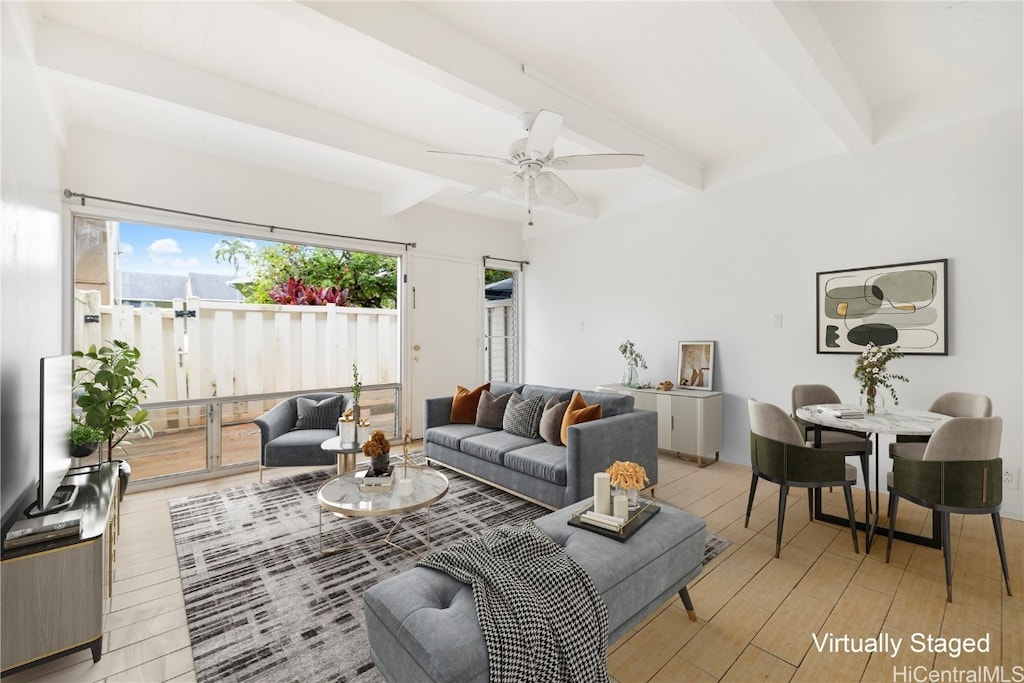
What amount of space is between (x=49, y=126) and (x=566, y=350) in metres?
5.20

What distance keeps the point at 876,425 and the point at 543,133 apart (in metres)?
2.48

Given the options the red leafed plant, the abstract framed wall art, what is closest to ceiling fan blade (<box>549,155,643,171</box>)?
the abstract framed wall art

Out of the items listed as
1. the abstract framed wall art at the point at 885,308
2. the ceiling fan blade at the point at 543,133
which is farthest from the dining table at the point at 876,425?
the ceiling fan blade at the point at 543,133

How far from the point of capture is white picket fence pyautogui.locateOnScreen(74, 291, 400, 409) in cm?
393

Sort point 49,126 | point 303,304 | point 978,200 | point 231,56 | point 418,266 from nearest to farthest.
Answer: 1. point 231,56
2. point 49,126
3. point 978,200
4. point 303,304
5. point 418,266

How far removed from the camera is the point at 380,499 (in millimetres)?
2582

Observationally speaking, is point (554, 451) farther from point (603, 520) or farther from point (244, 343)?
point (244, 343)

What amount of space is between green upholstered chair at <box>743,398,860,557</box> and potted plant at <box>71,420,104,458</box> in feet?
13.8

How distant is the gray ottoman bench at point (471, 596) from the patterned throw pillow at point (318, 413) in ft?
9.41

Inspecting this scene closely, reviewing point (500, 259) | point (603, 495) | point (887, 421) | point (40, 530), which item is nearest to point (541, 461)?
point (603, 495)

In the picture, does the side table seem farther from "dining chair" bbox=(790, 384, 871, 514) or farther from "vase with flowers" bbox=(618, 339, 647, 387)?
"dining chair" bbox=(790, 384, 871, 514)

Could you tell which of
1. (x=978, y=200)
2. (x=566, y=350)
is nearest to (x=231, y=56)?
(x=566, y=350)

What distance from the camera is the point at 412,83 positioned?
2986 millimetres

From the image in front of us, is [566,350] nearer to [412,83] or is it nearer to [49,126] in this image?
[412,83]
